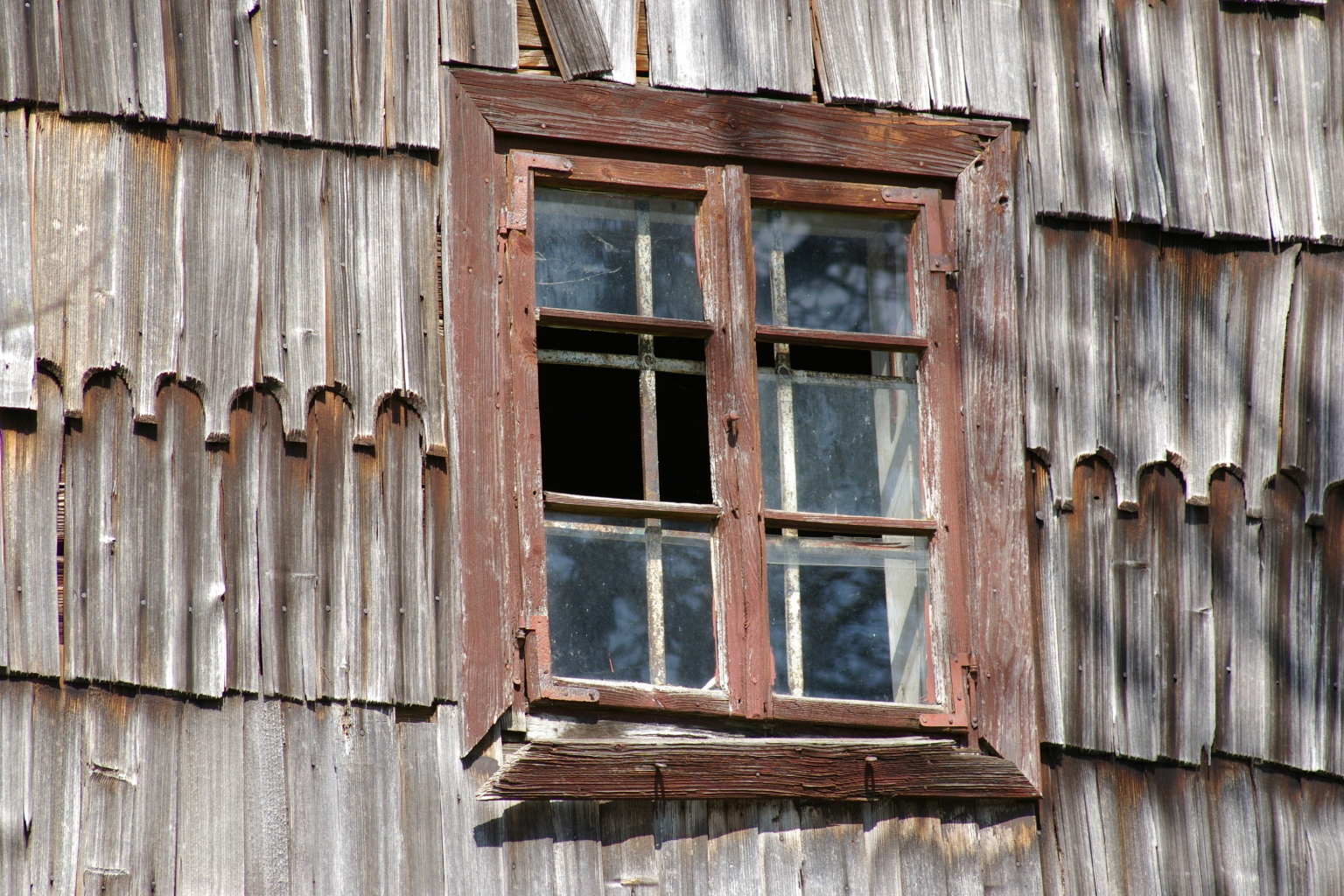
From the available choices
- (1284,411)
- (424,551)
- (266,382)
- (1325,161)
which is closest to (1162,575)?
(1284,411)

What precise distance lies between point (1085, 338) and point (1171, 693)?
1.01 meters

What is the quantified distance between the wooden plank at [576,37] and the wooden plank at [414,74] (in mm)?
316

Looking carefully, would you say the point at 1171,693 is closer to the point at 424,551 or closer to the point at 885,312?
the point at 885,312

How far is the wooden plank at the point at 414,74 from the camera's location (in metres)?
4.64

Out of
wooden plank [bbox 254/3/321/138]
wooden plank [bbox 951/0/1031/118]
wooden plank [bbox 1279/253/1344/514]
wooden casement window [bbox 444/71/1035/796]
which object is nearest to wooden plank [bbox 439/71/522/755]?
wooden casement window [bbox 444/71/1035/796]

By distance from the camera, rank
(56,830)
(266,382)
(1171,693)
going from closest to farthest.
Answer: (56,830), (266,382), (1171,693)

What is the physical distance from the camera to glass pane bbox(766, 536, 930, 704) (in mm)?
4648

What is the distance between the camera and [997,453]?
4.86 m

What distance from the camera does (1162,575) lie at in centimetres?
492

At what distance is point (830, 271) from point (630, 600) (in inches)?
44.0

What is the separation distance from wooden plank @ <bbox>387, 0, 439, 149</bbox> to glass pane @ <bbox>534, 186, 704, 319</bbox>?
13.8 inches

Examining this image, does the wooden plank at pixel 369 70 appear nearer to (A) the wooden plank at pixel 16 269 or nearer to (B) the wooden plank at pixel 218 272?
(B) the wooden plank at pixel 218 272

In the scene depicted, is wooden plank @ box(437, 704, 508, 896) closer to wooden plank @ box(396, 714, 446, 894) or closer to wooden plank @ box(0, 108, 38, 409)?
wooden plank @ box(396, 714, 446, 894)

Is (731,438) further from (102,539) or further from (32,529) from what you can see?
(32,529)
